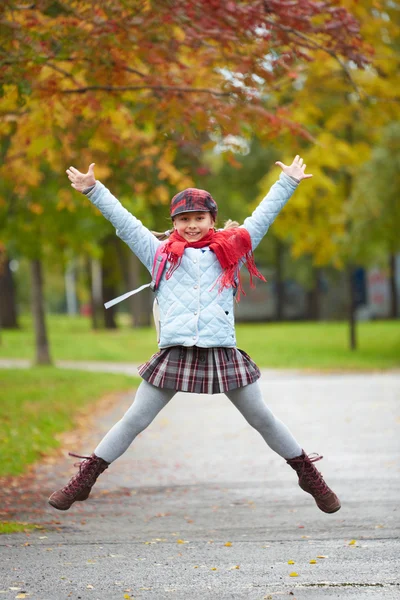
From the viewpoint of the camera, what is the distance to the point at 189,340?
539 centimetres

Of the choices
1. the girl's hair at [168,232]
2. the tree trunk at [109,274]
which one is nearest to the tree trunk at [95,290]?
the tree trunk at [109,274]

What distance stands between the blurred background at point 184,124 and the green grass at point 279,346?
82 mm

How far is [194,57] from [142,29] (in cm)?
125

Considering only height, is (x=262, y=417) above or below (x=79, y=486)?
above

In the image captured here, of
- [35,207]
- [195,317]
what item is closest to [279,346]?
[35,207]

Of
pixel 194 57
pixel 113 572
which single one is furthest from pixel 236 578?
pixel 194 57

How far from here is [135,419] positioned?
219 inches

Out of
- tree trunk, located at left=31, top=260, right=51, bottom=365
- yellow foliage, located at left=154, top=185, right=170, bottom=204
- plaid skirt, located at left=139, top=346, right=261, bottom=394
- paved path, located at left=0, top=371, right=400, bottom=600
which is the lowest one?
tree trunk, located at left=31, top=260, right=51, bottom=365

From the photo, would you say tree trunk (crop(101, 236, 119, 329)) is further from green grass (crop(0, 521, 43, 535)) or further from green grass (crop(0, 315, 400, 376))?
green grass (crop(0, 521, 43, 535))

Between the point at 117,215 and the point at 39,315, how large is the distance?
1608 cm

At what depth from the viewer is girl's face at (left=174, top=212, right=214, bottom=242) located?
560cm

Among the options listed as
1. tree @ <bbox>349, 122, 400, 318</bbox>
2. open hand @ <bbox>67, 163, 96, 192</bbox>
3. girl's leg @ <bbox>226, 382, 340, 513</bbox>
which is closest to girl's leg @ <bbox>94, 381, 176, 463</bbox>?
girl's leg @ <bbox>226, 382, 340, 513</bbox>

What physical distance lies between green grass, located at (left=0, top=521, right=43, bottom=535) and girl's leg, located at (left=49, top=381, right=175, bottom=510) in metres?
0.41

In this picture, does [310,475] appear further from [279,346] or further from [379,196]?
[279,346]
